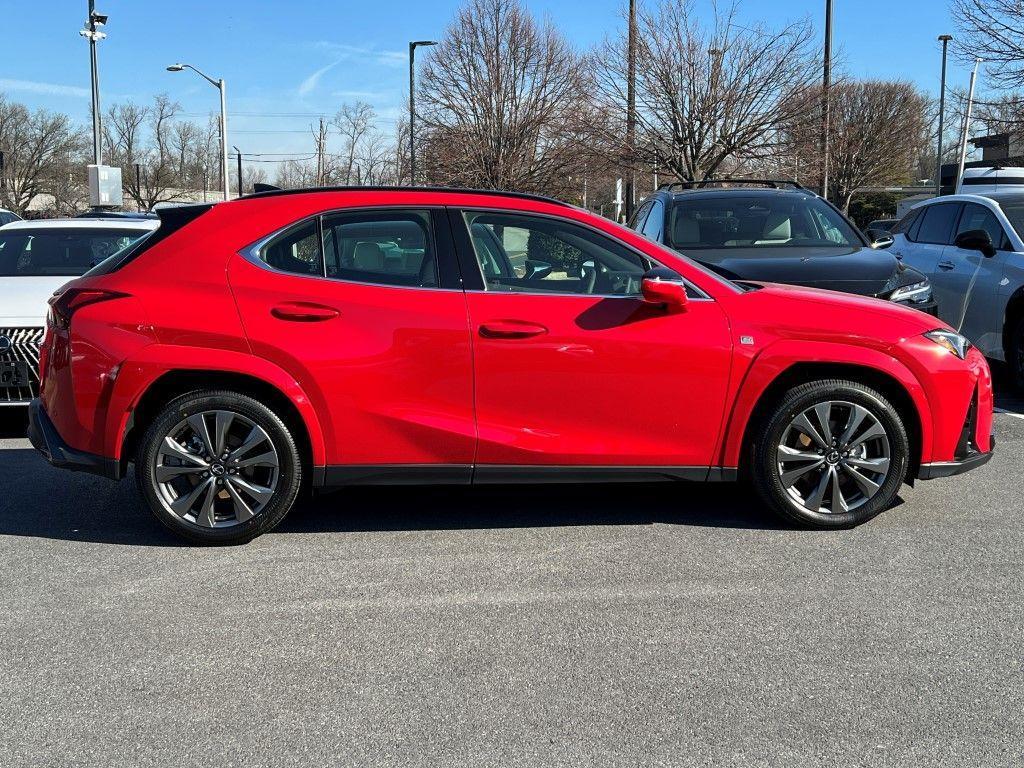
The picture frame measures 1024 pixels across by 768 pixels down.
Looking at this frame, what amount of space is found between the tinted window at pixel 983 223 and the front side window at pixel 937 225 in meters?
0.22

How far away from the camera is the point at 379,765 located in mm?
3057

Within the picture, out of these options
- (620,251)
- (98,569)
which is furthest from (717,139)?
(98,569)

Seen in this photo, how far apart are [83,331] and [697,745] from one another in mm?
3397

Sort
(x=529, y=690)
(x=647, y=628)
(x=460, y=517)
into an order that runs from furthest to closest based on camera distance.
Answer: (x=460, y=517) → (x=647, y=628) → (x=529, y=690)

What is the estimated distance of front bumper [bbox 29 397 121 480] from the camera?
501 centimetres

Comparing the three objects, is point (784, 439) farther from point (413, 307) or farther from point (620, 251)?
point (413, 307)

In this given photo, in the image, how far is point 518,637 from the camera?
397 centimetres

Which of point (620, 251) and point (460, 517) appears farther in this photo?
point (460, 517)

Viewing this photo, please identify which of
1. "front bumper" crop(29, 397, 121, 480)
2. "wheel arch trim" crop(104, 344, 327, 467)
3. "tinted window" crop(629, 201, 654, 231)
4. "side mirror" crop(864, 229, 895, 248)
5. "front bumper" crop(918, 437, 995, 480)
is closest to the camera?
"wheel arch trim" crop(104, 344, 327, 467)

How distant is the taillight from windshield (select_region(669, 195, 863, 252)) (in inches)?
208

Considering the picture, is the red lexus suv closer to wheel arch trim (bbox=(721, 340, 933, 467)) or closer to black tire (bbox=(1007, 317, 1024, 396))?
wheel arch trim (bbox=(721, 340, 933, 467))

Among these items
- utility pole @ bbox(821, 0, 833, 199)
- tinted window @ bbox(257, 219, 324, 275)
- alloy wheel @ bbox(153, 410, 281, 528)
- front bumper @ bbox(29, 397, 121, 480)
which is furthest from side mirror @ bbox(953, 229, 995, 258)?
utility pole @ bbox(821, 0, 833, 199)

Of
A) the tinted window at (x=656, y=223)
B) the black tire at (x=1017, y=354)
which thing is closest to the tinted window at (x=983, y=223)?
the black tire at (x=1017, y=354)

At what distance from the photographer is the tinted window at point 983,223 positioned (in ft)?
32.2
